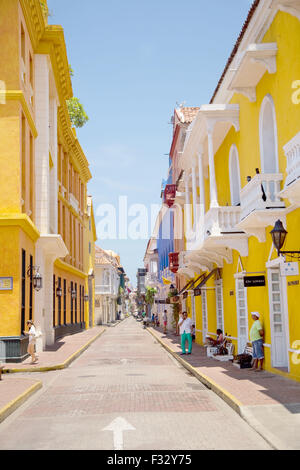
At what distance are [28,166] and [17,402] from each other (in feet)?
37.0

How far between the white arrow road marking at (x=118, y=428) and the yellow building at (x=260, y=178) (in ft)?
14.9

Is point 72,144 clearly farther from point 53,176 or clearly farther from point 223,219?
point 223,219

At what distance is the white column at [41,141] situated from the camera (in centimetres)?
2216

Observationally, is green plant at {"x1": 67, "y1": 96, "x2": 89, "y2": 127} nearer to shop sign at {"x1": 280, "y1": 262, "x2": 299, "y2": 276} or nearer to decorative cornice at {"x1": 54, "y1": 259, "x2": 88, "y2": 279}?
decorative cornice at {"x1": 54, "y1": 259, "x2": 88, "y2": 279}

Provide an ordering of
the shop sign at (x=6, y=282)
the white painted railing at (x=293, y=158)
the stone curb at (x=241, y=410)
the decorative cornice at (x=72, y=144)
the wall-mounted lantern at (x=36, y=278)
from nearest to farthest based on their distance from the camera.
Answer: the stone curb at (x=241, y=410)
the white painted railing at (x=293, y=158)
the shop sign at (x=6, y=282)
the wall-mounted lantern at (x=36, y=278)
the decorative cornice at (x=72, y=144)

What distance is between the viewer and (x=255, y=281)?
13836 mm

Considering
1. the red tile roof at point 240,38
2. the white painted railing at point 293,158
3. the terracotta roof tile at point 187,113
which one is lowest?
the white painted railing at point 293,158

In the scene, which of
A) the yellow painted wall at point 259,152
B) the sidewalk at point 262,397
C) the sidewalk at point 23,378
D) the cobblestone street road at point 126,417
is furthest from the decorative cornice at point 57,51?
the sidewalk at point 262,397

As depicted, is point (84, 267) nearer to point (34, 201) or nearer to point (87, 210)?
point (87, 210)

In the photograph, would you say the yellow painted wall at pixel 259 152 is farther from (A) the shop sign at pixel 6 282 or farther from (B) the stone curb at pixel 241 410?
(A) the shop sign at pixel 6 282

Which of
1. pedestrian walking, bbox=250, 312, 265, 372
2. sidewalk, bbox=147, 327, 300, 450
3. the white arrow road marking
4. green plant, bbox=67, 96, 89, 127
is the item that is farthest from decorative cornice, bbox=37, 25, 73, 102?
the white arrow road marking

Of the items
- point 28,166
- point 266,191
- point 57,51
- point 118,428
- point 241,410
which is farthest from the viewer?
point 57,51

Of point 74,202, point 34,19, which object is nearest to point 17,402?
point 34,19
